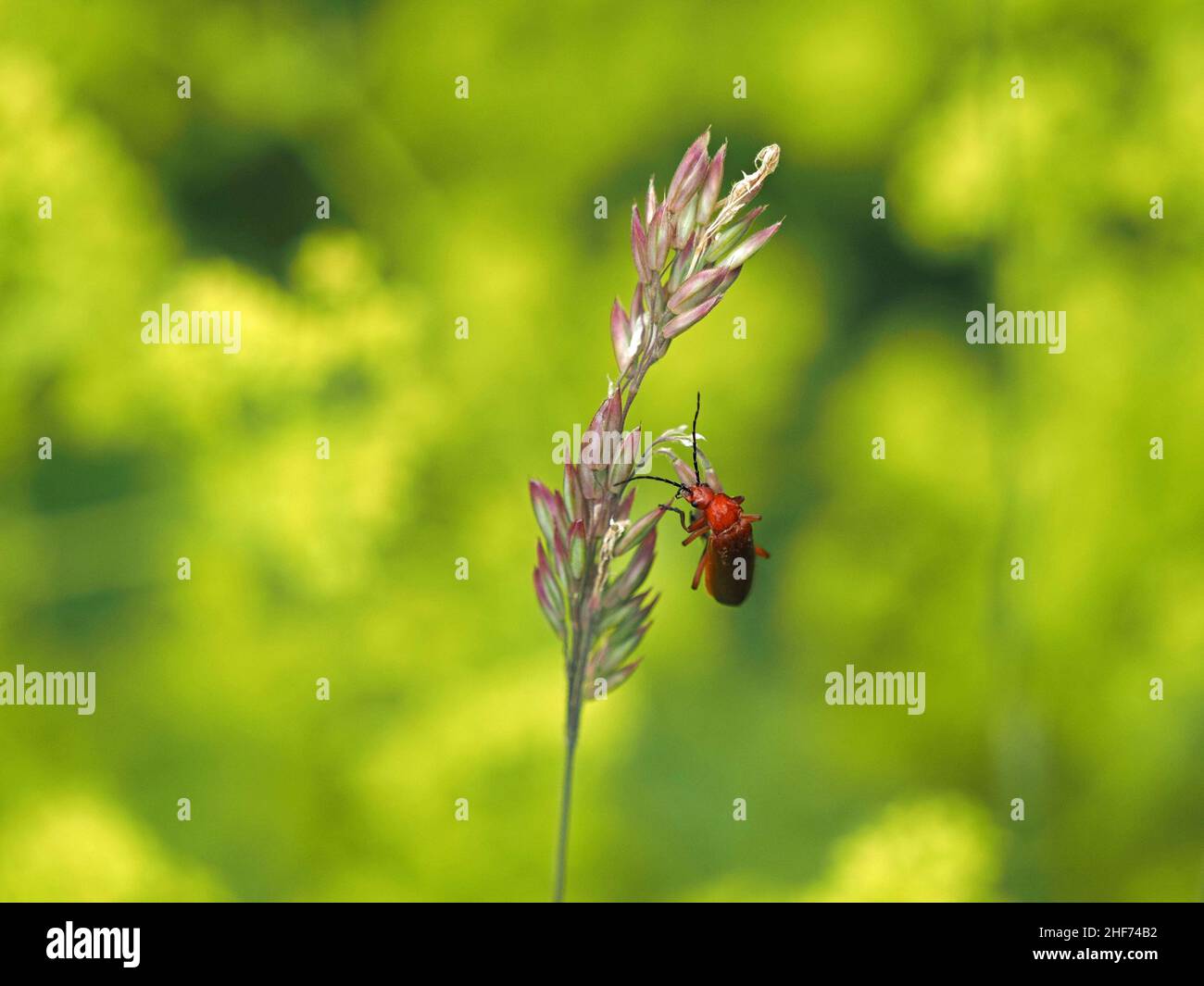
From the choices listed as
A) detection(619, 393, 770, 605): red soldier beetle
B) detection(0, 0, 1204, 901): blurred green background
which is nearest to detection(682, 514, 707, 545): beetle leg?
detection(619, 393, 770, 605): red soldier beetle

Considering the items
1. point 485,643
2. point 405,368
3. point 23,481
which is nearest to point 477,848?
point 485,643

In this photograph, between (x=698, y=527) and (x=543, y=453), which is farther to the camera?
(x=543, y=453)

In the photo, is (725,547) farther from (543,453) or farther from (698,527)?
(543,453)

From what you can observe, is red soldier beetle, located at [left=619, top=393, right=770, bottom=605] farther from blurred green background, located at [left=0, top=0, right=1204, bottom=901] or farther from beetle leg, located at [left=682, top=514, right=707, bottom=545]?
blurred green background, located at [left=0, top=0, right=1204, bottom=901]

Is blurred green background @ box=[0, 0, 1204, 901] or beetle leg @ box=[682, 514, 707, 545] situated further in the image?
blurred green background @ box=[0, 0, 1204, 901]

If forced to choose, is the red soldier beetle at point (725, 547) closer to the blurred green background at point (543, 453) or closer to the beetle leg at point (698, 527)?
the beetle leg at point (698, 527)

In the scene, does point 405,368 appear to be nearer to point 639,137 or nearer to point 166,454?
point 166,454

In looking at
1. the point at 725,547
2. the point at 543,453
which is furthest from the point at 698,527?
the point at 543,453

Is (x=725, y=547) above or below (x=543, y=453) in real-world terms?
below
